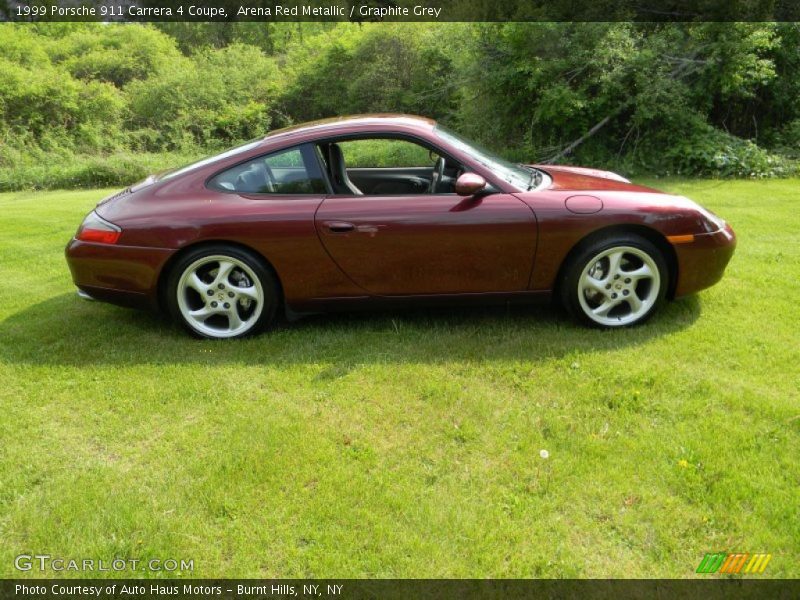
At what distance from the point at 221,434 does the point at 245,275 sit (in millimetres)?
1305

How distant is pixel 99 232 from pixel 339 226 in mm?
1589

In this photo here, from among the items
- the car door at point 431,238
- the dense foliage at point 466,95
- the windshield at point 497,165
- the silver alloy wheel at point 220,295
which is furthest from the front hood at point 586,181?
the dense foliage at point 466,95

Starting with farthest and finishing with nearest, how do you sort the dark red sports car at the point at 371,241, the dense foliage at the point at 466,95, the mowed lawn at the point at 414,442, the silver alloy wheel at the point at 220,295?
the dense foliage at the point at 466,95
the silver alloy wheel at the point at 220,295
the dark red sports car at the point at 371,241
the mowed lawn at the point at 414,442

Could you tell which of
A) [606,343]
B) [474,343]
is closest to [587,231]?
[606,343]

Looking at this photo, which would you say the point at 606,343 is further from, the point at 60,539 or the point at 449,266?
the point at 60,539

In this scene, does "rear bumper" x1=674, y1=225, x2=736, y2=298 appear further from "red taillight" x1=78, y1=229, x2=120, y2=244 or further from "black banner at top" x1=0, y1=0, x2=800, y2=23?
"black banner at top" x1=0, y1=0, x2=800, y2=23

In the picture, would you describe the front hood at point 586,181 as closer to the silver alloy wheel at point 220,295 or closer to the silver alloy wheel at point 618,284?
the silver alloy wheel at point 618,284

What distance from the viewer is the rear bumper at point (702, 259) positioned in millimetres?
4016

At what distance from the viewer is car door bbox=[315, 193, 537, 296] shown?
391 cm

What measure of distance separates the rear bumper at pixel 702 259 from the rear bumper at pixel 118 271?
3262mm

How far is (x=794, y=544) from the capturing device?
2.30 metres

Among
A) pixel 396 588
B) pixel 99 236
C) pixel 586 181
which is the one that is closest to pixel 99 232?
pixel 99 236

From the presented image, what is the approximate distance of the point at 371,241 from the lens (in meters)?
3.95

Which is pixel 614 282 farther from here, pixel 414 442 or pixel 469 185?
pixel 414 442
